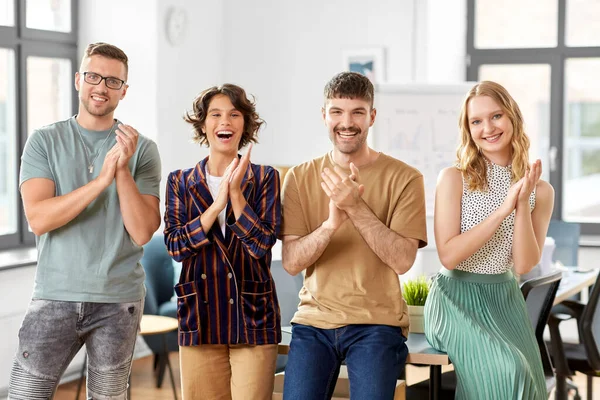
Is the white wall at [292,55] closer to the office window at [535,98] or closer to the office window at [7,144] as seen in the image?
the office window at [535,98]

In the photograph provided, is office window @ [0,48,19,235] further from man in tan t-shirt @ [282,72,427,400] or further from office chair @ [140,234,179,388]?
man in tan t-shirt @ [282,72,427,400]

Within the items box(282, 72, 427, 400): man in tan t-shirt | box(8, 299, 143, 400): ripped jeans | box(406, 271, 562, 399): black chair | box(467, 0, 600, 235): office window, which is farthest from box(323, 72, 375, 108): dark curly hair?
box(467, 0, 600, 235): office window

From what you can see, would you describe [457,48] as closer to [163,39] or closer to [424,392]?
[163,39]

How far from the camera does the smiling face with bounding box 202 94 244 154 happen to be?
Result: 2.70 metres

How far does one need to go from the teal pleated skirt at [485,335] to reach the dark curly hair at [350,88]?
0.67 metres

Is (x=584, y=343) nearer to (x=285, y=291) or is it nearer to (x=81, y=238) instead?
(x=285, y=291)

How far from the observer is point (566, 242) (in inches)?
232

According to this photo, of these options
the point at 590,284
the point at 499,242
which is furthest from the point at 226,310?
the point at 590,284

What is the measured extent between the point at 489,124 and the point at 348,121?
481mm

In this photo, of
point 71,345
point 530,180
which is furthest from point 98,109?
point 530,180

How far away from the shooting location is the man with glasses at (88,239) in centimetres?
264

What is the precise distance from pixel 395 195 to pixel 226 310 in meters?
0.63

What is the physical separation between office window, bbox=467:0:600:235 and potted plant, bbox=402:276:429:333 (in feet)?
13.0

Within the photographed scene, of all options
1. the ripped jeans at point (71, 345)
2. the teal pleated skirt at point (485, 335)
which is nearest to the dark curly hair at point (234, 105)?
the ripped jeans at point (71, 345)
